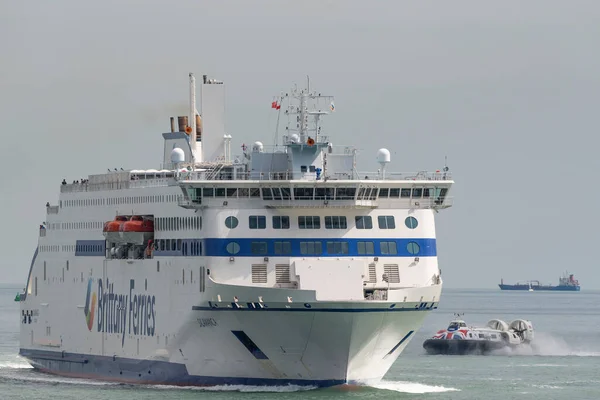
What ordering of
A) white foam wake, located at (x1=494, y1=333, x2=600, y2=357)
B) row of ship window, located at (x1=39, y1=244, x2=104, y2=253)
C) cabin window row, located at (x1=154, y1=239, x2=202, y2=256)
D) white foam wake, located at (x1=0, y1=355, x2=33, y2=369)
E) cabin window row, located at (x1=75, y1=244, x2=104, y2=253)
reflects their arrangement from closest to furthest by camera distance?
cabin window row, located at (x1=154, y1=239, x2=202, y2=256) < cabin window row, located at (x1=75, y1=244, x2=104, y2=253) < row of ship window, located at (x1=39, y1=244, x2=104, y2=253) < white foam wake, located at (x1=0, y1=355, x2=33, y2=369) < white foam wake, located at (x1=494, y1=333, x2=600, y2=357)

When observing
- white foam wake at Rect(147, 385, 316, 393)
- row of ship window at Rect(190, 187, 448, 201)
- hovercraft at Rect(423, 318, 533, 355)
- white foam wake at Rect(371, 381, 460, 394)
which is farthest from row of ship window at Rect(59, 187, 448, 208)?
hovercraft at Rect(423, 318, 533, 355)

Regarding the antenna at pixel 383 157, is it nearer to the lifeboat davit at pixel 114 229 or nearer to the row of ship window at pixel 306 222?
the row of ship window at pixel 306 222

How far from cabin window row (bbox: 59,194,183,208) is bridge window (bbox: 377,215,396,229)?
6842 millimetres

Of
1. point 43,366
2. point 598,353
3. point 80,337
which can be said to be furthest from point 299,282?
point 598,353

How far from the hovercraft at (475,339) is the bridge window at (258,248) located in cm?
3209

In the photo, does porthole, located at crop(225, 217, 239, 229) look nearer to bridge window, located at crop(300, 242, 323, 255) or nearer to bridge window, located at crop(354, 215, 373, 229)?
bridge window, located at crop(300, 242, 323, 255)

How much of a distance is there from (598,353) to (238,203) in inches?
1546

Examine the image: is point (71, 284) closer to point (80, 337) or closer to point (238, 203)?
point (80, 337)

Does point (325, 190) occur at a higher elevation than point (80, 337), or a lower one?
higher

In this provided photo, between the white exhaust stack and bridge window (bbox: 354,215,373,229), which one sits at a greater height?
the white exhaust stack

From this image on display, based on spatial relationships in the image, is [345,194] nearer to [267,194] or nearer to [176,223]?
[267,194]

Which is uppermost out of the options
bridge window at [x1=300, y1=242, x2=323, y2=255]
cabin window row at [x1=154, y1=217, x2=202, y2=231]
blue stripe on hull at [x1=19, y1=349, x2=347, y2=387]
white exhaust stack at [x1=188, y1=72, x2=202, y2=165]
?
white exhaust stack at [x1=188, y1=72, x2=202, y2=165]

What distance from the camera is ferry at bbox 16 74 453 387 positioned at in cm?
5109

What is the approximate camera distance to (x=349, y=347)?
168 ft
